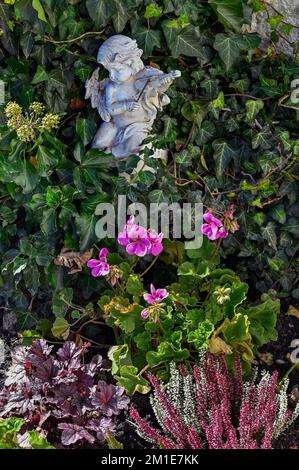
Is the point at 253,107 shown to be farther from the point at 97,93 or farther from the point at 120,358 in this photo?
the point at 120,358

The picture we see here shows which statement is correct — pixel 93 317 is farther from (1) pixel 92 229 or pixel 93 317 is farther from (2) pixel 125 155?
(2) pixel 125 155

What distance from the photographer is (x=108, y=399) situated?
2.85 m

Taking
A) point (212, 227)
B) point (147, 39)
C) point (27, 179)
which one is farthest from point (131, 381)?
point (147, 39)

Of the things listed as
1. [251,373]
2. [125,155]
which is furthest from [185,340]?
[125,155]

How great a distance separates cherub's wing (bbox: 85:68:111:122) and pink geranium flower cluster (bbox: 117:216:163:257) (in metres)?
0.42

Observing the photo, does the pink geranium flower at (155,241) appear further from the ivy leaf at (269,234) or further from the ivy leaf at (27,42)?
the ivy leaf at (27,42)

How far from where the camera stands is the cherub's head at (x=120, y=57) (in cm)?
309

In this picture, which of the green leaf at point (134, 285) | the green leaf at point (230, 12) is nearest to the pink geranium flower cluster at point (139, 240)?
the green leaf at point (134, 285)

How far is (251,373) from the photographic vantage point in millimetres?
3189

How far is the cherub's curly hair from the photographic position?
10.1 ft

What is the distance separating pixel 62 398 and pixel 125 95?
1144mm
